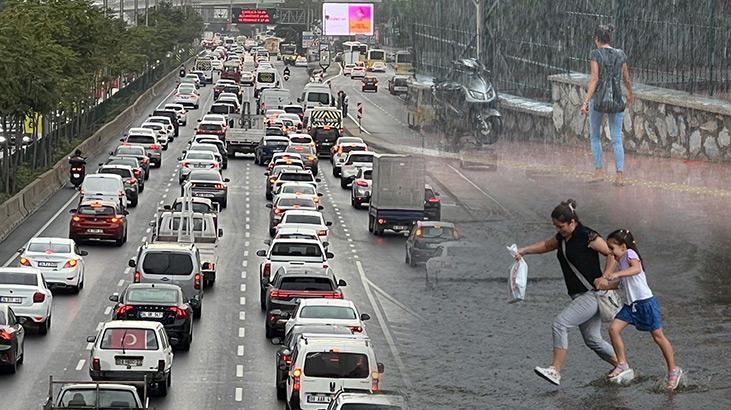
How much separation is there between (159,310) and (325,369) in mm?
10998

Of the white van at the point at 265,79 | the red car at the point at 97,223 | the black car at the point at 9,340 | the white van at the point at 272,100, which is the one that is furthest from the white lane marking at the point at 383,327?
the white van at the point at 265,79

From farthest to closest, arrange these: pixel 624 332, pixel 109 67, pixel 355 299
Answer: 1. pixel 109 67
2. pixel 355 299
3. pixel 624 332

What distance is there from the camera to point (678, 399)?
12430 millimetres

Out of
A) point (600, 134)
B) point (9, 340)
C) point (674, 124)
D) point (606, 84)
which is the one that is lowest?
point (9, 340)

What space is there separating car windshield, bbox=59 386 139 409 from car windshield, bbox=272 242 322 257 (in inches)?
820

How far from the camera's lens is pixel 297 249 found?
44375mm

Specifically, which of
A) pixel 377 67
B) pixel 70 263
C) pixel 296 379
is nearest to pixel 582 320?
pixel 296 379

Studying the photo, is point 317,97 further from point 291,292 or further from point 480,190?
point 480,190

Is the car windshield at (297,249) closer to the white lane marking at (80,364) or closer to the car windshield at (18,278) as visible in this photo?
the car windshield at (18,278)

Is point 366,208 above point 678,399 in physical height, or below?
below

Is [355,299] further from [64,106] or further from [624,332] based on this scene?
[64,106]

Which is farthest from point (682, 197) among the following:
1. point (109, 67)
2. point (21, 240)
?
point (109, 67)

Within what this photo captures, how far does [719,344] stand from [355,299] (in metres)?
27.2

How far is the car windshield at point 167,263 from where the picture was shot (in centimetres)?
4016
